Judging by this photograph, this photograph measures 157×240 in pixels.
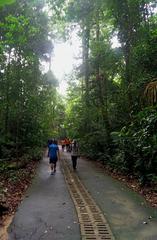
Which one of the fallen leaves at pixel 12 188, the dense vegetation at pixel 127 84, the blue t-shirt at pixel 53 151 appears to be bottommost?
the fallen leaves at pixel 12 188

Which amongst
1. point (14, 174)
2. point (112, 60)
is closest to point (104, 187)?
point (14, 174)

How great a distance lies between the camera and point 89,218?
28.9 feet

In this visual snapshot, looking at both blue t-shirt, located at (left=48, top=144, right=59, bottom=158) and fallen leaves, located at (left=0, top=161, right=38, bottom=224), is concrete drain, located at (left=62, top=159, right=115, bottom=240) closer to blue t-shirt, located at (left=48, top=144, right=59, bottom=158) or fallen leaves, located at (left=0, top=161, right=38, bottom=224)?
fallen leaves, located at (left=0, top=161, right=38, bottom=224)

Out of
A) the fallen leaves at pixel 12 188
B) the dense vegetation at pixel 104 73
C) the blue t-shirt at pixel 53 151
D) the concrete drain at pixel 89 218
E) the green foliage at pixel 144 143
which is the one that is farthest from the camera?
the blue t-shirt at pixel 53 151

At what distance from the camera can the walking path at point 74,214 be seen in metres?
7.46

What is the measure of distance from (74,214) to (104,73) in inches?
791

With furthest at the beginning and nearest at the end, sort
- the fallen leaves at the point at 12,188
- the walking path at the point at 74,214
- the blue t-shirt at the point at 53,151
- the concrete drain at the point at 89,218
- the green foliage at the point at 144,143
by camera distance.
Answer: the blue t-shirt at the point at 53,151 < the green foliage at the point at 144,143 < the fallen leaves at the point at 12,188 < the walking path at the point at 74,214 < the concrete drain at the point at 89,218

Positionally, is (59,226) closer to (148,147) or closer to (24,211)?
(24,211)

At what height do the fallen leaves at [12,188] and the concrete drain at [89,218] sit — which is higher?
the fallen leaves at [12,188]

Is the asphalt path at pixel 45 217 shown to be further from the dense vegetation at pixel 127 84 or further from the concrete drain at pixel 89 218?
the dense vegetation at pixel 127 84

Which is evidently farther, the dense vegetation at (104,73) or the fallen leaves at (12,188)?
the dense vegetation at (104,73)

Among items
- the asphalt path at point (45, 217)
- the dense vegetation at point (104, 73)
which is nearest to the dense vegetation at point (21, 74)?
the dense vegetation at point (104, 73)

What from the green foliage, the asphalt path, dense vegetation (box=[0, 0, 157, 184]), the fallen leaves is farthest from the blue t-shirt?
the asphalt path

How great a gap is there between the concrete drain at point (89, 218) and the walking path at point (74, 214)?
0.07ft
